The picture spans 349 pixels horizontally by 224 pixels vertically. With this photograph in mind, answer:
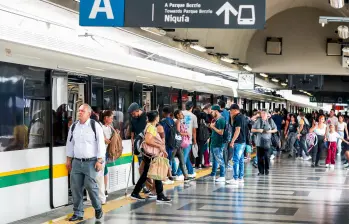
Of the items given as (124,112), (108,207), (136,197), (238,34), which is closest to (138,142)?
(136,197)

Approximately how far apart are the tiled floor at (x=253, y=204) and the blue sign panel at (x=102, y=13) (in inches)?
120

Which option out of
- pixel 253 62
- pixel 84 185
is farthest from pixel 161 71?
pixel 253 62

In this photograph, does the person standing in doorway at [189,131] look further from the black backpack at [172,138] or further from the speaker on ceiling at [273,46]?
the speaker on ceiling at [273,46]

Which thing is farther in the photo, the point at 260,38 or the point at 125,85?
the point at 260,38

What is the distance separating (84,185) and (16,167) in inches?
44.8

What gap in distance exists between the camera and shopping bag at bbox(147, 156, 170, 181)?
12539 mm

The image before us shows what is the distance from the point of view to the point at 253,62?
3319cm

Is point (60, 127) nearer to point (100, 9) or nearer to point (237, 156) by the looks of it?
point (100, 9)

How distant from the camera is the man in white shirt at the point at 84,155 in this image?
414 inches

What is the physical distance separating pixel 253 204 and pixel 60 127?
12.4 ft

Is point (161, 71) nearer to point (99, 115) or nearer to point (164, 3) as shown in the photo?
point (99, 115)

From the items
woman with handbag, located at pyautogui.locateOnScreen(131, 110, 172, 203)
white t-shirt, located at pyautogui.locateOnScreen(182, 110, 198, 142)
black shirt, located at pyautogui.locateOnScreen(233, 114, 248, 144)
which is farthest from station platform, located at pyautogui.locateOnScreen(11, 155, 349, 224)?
white t-shirt, located at pyautogui.locateOnScreen(182, 110, 198, 142)

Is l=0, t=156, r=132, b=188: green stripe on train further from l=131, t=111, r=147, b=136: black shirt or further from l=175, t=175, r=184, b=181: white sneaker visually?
l=175, t=175, r=184, b=181: white sneaker

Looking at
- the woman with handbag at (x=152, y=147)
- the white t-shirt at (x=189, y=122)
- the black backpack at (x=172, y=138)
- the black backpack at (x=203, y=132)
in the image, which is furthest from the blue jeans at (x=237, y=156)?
the woman with handbag at (x=152, y=147)
